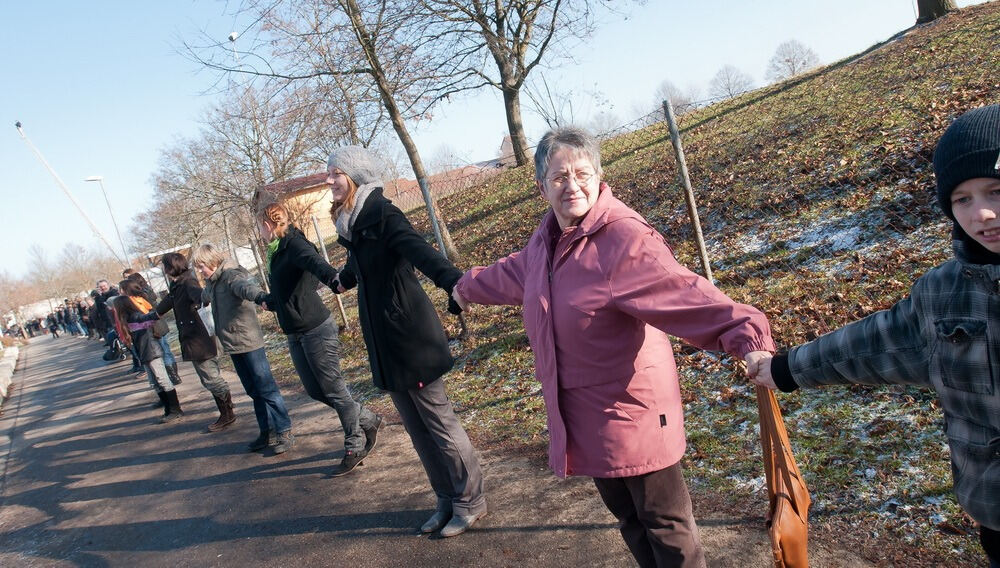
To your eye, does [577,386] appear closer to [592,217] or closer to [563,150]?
[592,217]

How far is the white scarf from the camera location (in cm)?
365

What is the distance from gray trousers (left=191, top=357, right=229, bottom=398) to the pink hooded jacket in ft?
18.8

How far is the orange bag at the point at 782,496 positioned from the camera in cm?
197

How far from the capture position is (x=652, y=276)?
215 centimetres

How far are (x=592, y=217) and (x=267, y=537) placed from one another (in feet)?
11.7

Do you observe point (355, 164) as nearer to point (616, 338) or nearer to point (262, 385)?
point (616, 338)

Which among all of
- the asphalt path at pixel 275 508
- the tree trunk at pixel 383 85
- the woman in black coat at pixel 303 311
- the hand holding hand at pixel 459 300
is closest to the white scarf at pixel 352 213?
the hand holding hand at pixel 459 300

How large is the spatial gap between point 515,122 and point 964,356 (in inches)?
693

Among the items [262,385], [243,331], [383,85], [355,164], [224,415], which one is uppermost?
[383,85]

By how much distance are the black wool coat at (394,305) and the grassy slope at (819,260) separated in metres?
1.50

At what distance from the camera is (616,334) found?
7.29 ft

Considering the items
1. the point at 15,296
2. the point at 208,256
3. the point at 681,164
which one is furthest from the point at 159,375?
the point at 15,296

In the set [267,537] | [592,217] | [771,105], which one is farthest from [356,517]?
[771,105]

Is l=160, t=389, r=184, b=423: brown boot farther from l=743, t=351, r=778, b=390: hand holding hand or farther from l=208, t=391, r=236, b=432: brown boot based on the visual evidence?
l=743, t=351, r=778, b=390: hand holding hand
